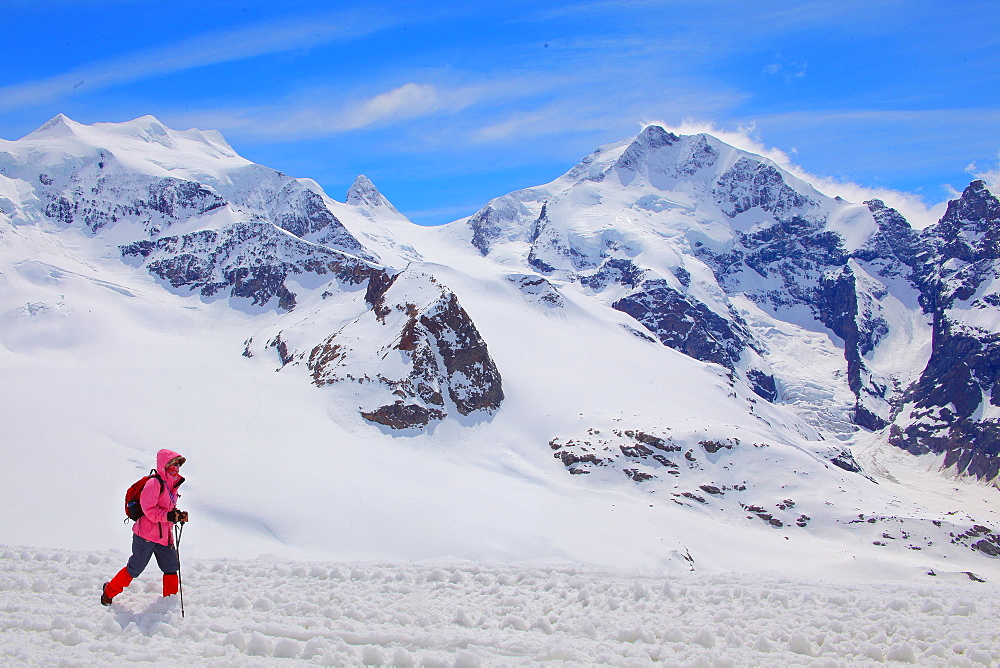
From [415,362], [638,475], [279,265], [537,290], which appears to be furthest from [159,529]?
[279,265]

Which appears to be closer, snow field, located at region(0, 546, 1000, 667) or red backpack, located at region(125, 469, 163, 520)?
snow field, located at region(0, 546, 1000, 667)

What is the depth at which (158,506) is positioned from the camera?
9883 millimetres

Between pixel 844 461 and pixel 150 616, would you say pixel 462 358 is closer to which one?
pixel 150 616

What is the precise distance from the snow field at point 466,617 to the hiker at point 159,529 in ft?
1.12

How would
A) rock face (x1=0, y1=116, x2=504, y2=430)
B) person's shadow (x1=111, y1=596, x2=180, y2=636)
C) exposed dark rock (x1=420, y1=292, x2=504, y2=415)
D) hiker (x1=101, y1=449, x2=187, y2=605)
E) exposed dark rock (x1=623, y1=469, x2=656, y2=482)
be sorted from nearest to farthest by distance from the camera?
1. person's shadow (x1=111, y1=596, x2=180, y2=636)
2. hiker (x1=101, y1=449, x2=187, y2=605)
3. exposed dark rock (x1=623, y1=469, x2=656, y2=482)
4. rock face (x1=0, y1=116, x2=504, y2=430)
5. exposed dark rock (x1=420, y1=292, x2=504, y2=415)

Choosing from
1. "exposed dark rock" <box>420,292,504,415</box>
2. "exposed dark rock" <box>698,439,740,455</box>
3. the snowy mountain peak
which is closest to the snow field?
"exposed dark rock" <box>420,292,504,415</box>

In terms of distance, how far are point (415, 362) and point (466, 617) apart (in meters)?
50.7

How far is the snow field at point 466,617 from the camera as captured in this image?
26.2 feet

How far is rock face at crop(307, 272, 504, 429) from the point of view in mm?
55812

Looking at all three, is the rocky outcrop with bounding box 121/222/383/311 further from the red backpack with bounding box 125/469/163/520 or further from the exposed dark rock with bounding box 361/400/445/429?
the red backpack with bounding box 125/469/163/520

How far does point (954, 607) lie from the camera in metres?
9.56

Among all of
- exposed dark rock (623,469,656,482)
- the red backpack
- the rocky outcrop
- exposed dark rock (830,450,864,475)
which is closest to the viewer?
the red backpack

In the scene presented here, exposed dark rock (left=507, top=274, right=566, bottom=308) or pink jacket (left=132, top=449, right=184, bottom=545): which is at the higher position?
exposed dark rock (left=507, top=274, right=566, bottom=308)

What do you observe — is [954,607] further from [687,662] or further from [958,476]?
[958,476]
